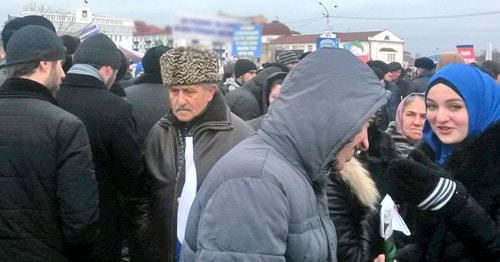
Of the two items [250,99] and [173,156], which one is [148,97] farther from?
[250,99]

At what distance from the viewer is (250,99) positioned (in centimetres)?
622

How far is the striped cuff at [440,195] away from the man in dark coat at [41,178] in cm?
157

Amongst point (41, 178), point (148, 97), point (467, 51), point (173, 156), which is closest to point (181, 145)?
point (173, 156)

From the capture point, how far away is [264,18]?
1.23m

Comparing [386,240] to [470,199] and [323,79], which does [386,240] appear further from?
[323,79]

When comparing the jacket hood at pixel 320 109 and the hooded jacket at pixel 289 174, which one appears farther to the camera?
the jacket hood at pixel 320 109

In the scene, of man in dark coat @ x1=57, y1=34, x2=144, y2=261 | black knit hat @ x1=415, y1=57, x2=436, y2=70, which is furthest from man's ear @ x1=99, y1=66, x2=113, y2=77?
black knit hat @ x1=415, y1=57, x2=436, y2=70

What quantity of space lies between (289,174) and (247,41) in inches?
21.2

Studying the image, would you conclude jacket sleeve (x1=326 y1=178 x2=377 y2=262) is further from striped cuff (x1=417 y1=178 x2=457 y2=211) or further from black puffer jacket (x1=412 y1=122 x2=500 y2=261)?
striped cuff (x1=417 y1=178 x2=457 y2=211)

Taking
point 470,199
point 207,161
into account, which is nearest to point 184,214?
point 207,161

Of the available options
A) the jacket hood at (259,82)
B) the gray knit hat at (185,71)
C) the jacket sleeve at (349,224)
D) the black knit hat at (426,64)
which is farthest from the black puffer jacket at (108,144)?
the black knit hat at (426,64)

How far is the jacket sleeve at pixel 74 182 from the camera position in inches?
111

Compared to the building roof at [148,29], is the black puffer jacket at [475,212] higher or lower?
lower

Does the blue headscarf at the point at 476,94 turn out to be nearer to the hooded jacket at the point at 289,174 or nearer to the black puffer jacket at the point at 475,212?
the black puffer jacket at the point at 475,212
